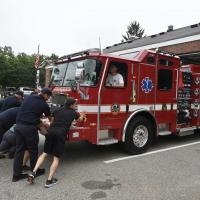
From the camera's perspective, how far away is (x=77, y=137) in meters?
6.14

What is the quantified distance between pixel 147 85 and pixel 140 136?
4.32ft

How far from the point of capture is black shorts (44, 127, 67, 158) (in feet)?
17.5

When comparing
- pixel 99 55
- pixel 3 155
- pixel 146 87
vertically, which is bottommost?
pixel 3 155

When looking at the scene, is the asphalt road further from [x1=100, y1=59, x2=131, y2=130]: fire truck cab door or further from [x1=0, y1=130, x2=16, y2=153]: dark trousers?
[x1=100, y1=59, x2=131, y2=130]: fire truck cab door

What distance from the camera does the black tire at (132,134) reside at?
7047mm

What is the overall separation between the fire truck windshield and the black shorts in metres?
1.37

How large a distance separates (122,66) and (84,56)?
96cm

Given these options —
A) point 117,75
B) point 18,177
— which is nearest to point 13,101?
point 18,177

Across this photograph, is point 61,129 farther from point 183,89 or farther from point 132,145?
point 183,89

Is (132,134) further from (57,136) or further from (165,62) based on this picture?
(57,136)

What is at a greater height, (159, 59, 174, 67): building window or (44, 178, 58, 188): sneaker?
(159, 59, 174, 67): building window

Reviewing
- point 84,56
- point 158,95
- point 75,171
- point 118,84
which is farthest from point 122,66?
point 75,171

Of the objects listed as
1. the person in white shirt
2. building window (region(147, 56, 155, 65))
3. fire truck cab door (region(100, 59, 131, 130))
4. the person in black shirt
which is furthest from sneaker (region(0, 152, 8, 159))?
building window (region(147, 56, 155, 65))

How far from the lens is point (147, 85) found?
290 inches
